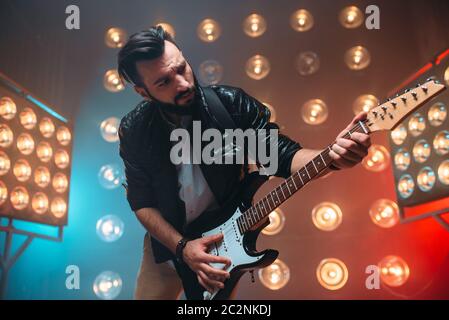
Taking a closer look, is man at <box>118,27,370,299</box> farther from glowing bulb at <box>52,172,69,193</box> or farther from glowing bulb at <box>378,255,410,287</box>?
glowing bulb at <box>378,255,410,287</box>

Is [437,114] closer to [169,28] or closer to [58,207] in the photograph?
[169,28]

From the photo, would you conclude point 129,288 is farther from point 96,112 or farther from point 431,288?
point 431,288

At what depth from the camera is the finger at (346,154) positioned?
0.78 metres

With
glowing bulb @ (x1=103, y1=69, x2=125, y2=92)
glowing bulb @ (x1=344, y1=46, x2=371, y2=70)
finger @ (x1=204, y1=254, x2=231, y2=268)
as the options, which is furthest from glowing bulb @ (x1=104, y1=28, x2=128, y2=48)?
finger @ (x1=204, y1=254, x2=231, y2=268)

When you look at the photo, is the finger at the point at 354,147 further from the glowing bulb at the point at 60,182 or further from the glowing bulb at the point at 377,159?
the glowing bulb at the point at 60,182

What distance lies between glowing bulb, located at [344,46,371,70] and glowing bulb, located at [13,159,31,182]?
1.34m

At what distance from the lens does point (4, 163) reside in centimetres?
144

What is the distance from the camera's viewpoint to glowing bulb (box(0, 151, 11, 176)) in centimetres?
143

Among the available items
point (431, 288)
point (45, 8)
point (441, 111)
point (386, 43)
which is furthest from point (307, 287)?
point (45, 8)

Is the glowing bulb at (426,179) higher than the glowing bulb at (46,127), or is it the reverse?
the glowing bulb at (46,127)

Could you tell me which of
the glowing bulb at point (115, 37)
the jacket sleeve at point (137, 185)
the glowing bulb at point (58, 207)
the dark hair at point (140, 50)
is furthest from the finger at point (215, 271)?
the glowing bulb at point (115, 37)

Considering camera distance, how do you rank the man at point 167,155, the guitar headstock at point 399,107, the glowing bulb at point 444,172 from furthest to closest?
the glowing bulb at point 444,172, the man at point 167,155, the guitar headstock at point 399,107

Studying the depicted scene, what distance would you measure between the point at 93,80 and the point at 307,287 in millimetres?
1197

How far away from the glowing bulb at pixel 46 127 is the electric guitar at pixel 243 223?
843 millimetres
